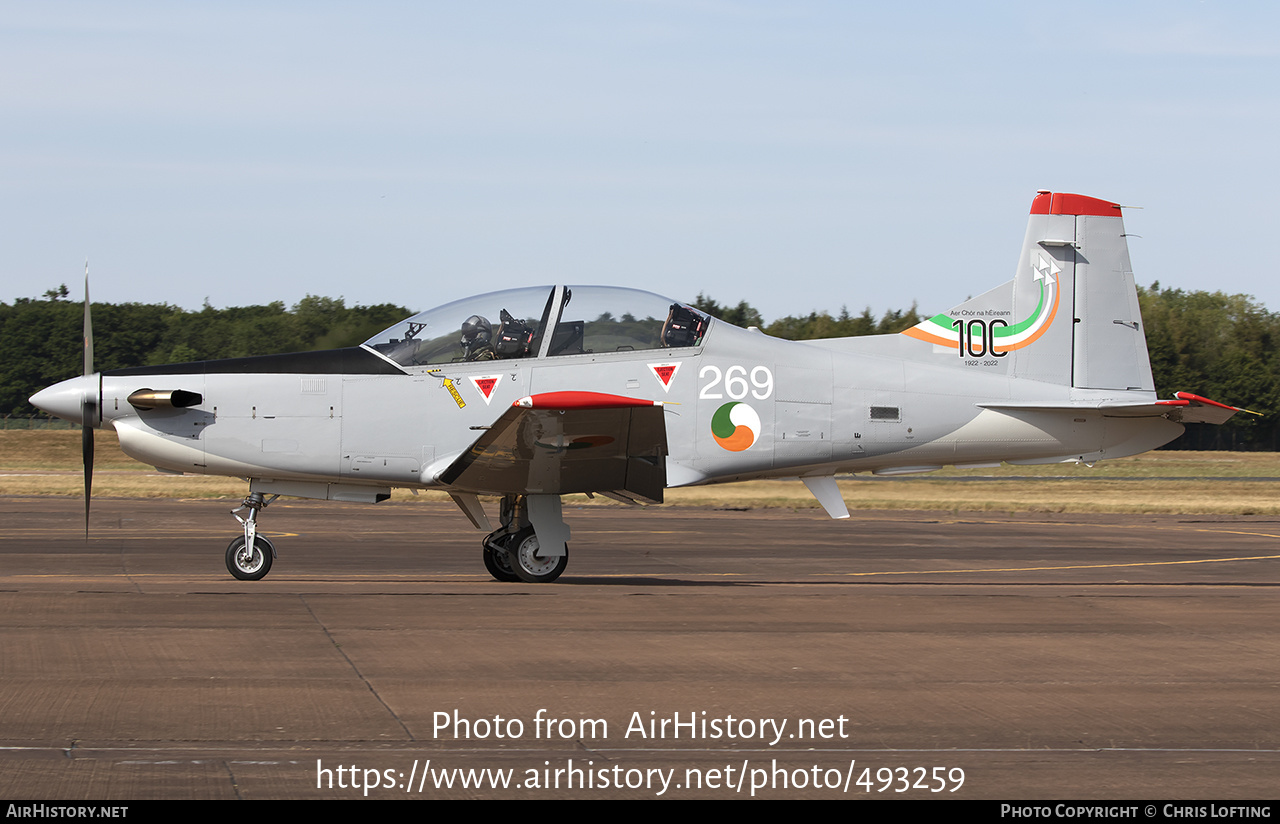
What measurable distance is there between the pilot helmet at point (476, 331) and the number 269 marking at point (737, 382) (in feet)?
6.60

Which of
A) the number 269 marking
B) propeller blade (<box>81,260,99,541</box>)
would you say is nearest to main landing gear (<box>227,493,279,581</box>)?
propeller blade (<box>81,260,99,541</box>)

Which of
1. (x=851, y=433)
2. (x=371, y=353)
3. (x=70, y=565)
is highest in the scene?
(x=371, y=353)

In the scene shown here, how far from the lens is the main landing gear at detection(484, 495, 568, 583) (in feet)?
36.5

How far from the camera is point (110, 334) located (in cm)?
5000

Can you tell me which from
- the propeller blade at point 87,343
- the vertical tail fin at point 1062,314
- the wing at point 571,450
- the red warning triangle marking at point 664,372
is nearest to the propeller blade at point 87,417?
the propeller blade at point 87,343

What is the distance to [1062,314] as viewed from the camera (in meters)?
12.3

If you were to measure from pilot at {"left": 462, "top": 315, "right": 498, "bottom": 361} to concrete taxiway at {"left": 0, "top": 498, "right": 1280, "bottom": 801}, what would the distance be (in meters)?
2.12

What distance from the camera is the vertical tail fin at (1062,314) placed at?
1226 cm

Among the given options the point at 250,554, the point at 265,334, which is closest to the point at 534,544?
the point at 250,554

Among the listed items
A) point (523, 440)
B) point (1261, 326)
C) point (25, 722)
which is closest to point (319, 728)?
point (25, 722)

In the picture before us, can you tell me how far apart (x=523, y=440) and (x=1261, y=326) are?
219 feet

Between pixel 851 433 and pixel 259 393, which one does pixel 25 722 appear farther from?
pixel 851 433

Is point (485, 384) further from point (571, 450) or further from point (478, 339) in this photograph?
point (571, 450)

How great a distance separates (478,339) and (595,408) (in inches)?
64.7
